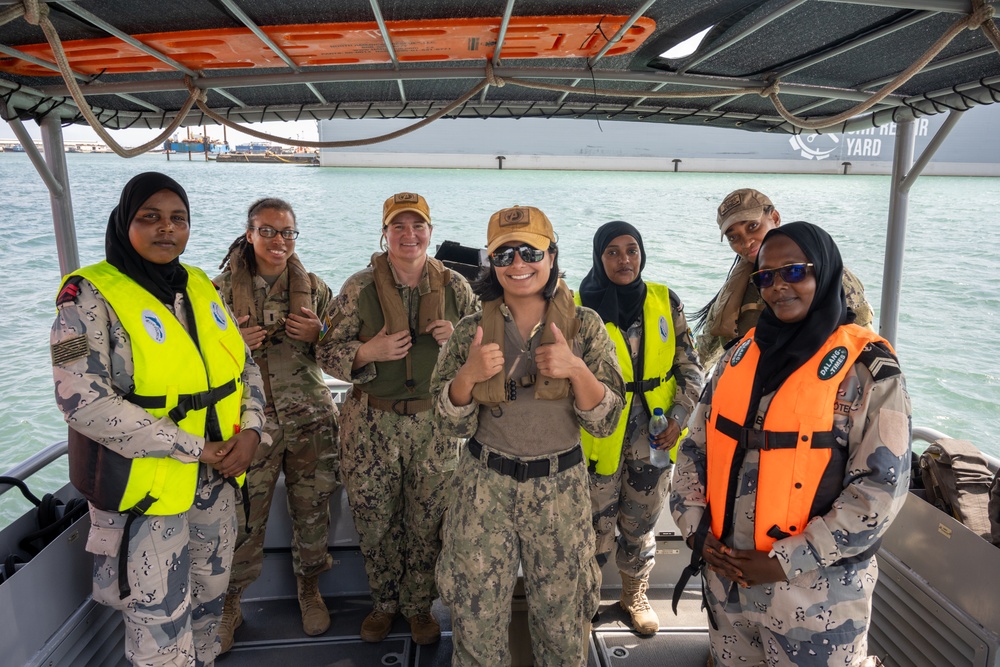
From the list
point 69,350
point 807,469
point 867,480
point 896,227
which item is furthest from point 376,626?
point 896,227

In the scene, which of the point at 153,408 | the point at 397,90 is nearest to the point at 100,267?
the point at 153,408

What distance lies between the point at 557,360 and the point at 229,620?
193 cm

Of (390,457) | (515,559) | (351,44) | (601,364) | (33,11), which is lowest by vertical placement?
(515,559)

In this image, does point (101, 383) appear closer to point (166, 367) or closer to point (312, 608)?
point (166, 367)

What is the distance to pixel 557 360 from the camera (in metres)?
1.67

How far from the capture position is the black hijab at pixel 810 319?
1.54 m

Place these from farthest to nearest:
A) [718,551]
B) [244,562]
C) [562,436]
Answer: [244,562]
[562,436]
[718,551]

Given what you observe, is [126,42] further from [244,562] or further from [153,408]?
[244,562]

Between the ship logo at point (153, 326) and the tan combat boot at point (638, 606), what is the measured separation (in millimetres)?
2043

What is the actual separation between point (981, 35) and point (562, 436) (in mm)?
1910

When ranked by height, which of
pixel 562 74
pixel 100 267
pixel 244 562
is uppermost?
pixel 562 74

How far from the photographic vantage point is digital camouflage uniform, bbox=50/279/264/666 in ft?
5.34

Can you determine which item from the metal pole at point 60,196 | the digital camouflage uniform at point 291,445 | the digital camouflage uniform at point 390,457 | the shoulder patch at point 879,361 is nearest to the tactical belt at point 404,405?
the digital camouflage uniform at point 390,457

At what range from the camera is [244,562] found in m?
2.60
